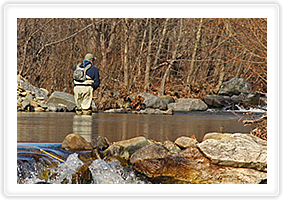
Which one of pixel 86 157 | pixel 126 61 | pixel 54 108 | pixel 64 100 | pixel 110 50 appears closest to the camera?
pixel 86 157

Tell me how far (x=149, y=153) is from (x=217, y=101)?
713 centimetres

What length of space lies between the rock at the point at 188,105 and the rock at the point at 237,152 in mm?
5893

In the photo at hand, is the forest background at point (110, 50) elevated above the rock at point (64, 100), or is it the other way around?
the forest background at point (110, 50)

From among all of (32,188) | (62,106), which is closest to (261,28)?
(32,188)

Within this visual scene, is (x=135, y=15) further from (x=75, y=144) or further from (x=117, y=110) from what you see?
(x=117, y=110)

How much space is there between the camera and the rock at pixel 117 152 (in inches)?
159

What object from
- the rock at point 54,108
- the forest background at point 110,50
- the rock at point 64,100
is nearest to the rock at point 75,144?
the rock at point 54,108

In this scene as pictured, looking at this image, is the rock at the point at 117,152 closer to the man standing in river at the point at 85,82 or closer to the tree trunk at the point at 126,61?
the man standing in river at the point at 85,82

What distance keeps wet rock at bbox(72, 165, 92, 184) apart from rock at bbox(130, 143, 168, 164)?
20.8 inches

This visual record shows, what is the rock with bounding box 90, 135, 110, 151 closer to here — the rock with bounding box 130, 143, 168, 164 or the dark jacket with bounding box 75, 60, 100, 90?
the rock with bounding box 130, 143, 168, 164

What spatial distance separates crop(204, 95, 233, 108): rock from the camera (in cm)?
A: 1060

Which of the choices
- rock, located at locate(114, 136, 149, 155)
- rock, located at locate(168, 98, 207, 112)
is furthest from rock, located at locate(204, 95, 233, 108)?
rock, located at locate(114, 136, 149, 155)

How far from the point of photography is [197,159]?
392cm

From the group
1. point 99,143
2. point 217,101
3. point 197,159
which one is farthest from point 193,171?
point 217,101
